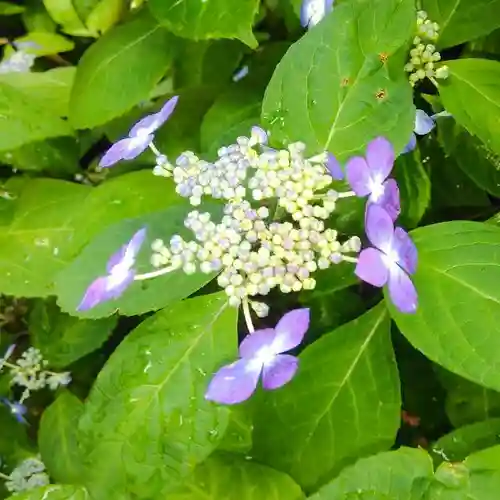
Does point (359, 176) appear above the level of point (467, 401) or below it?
above

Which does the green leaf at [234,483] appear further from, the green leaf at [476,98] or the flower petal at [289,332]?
the green leaf at [476,98]

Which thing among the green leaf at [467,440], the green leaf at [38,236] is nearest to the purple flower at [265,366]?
the green leaf at [467,440]

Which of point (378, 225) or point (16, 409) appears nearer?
point (378, 225)

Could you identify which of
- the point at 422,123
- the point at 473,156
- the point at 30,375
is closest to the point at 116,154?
the point at 422,123

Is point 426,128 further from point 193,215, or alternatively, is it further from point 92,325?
point 92,325

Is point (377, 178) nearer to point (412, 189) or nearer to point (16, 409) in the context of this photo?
point (412, 189)

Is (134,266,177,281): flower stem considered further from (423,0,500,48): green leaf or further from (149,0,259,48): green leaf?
(423,0,500,48): green leaf
